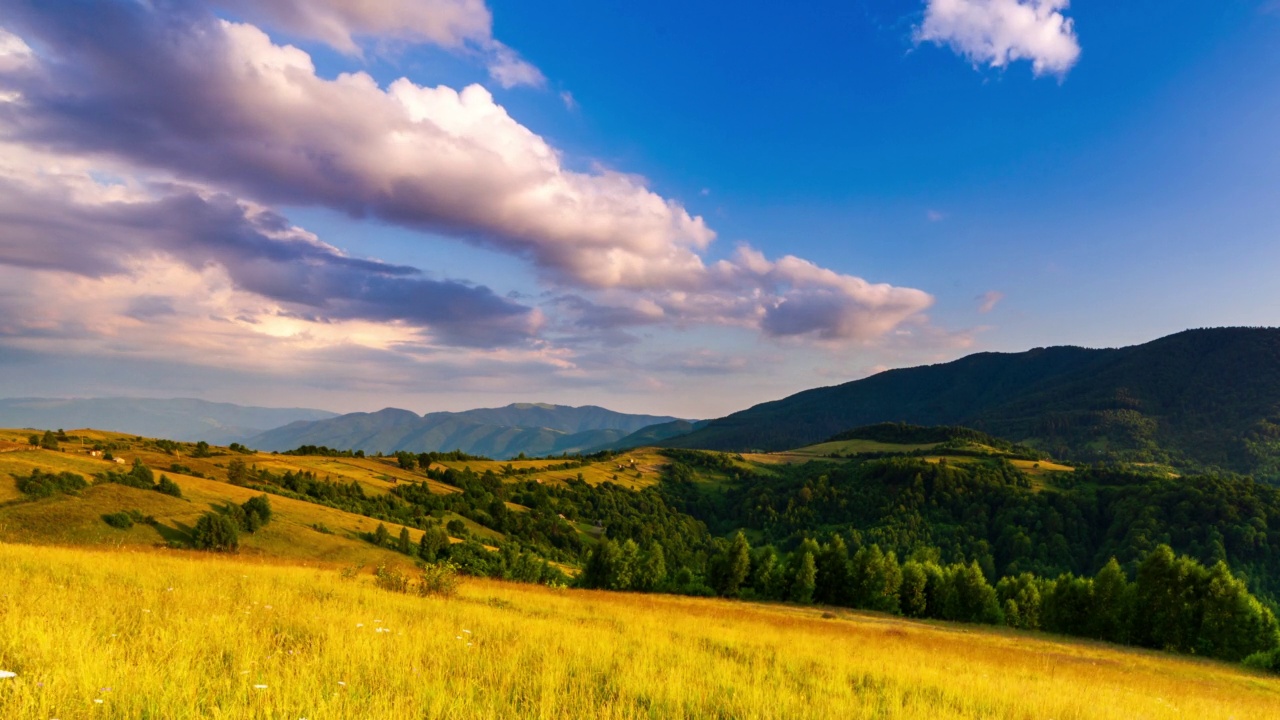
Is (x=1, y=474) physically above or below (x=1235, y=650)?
above

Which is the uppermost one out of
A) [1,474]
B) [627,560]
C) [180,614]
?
[180,614]

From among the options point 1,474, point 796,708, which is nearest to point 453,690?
point 796,708

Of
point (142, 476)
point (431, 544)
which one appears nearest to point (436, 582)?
point (431, 544)

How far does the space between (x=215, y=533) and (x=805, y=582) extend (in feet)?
209

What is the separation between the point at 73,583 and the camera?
34.3 ft

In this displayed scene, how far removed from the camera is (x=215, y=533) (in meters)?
54.1

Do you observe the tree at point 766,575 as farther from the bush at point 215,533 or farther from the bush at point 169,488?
the bush at point 169,488

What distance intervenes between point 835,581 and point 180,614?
7001 cm

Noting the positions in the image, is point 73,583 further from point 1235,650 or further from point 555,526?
point 555,526

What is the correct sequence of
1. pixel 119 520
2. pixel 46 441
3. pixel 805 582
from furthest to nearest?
pixel 46 441 → pixel 805 582 → pixel 119 520

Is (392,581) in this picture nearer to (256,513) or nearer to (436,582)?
(436,582)

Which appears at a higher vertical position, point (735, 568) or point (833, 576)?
point (833, 576)

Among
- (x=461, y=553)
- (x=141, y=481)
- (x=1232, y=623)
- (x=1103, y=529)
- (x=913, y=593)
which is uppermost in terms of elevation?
(x=141, y=481)

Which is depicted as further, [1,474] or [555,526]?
[555,526]
